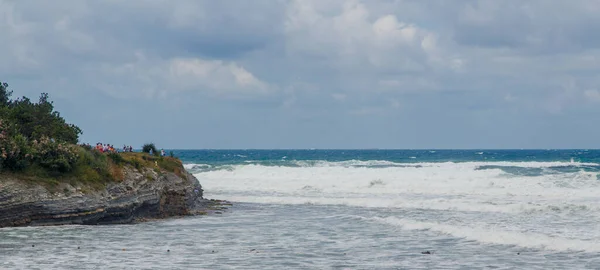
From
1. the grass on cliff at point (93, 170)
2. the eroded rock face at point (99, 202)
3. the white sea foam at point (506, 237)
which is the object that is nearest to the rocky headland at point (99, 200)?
the eroded rock face at point (99, 202)

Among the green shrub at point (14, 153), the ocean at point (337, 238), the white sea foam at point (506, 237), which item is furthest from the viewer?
the green shrub at point (14, 153)

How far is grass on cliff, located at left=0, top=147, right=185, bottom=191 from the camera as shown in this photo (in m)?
24.1

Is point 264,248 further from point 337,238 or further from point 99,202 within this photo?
point 99,202

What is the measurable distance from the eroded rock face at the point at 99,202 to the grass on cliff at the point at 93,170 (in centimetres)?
32

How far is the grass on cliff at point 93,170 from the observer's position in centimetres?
2414

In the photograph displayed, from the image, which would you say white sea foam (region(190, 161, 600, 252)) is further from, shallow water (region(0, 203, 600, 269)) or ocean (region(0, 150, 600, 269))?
shallow water (region(0, 203, 600, 269))

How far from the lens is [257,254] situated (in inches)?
724

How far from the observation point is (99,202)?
2480 cm

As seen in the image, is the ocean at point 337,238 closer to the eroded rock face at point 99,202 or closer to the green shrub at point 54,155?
the eroded rock face at point 99,202

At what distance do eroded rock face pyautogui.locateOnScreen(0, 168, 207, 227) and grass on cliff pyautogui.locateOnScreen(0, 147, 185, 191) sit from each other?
0.32 meters

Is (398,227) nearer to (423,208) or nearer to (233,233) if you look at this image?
(233,233)

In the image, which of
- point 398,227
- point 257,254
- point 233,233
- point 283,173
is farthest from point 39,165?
point 283,173

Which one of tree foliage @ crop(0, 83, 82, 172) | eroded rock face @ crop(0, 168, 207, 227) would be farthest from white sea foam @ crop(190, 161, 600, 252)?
tree foliage @ crop(0, 83, 82, 172)

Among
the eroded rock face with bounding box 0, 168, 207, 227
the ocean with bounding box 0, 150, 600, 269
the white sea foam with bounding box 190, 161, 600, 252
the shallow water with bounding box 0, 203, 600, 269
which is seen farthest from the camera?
the eroded rock face with bounding box 0, 168, 207, 227
